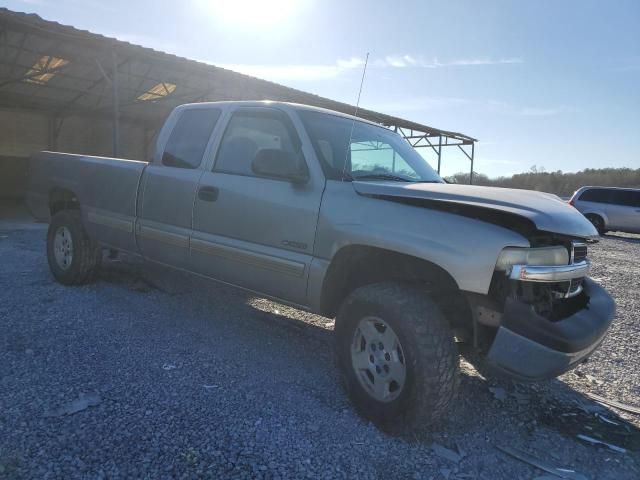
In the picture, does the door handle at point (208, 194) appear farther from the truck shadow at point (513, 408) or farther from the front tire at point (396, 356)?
the front tire at point (396, 356)

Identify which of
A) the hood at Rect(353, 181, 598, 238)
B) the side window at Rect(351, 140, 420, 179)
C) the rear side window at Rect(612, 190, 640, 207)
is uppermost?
the rear side window at Rect(612, 190, 640, 207)

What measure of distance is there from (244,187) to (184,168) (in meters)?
0.87

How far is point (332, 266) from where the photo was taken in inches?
115

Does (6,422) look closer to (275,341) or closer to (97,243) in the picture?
(275,341)

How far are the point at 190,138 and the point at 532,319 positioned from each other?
3149mm

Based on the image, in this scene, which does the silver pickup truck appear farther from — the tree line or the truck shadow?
the tree line

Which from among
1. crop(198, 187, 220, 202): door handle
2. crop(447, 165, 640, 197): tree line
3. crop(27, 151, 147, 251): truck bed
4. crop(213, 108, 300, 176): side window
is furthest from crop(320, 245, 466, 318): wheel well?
crop(447, 165, 640, 197): tree line

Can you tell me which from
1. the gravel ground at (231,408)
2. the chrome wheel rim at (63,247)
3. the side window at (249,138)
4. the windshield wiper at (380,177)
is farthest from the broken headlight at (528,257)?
the chrome wheel rim at (63,247)

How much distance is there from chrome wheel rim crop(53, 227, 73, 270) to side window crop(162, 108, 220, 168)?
175 cm

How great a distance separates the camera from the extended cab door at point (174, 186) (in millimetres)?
3861

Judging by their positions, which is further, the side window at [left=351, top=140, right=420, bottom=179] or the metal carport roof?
the metal carport roof

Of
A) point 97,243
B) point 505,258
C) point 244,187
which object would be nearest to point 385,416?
point 505,258

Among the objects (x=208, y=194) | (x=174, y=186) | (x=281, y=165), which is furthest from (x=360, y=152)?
(x=174, y=186)

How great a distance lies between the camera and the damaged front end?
89.4 inches
